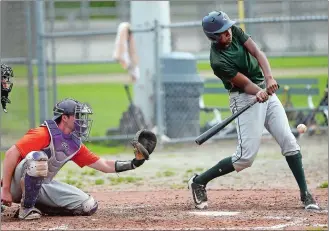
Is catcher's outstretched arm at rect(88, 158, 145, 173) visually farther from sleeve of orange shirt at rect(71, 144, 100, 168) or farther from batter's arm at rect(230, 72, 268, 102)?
batter's arm at rect(230, 72, 268, 102)

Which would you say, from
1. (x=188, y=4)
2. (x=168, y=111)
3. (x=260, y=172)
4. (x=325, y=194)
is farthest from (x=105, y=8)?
(x=325, y=194)

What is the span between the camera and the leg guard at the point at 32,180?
6805mm

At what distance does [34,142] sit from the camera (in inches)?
277

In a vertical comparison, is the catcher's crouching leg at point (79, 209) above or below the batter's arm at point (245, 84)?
below

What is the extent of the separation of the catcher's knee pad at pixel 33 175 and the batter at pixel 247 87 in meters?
1.70

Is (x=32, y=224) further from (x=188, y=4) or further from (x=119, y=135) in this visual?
(x=188, y=4)

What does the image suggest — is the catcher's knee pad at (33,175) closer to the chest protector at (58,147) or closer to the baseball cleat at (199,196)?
the chest protector at (58,147)

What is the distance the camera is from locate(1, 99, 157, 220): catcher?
696cm

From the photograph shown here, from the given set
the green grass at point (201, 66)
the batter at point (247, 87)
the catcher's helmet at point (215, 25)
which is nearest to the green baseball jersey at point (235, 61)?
the batter at point (247, 87)

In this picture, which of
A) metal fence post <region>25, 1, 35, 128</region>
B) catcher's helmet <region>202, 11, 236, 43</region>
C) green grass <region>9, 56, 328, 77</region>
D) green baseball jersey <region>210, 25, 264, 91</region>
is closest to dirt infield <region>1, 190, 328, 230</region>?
green baseball jersey <region>210, 25, 264, 91</region>

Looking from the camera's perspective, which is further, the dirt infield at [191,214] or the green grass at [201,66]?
the green grass at [201,66]

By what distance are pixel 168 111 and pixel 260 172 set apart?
3.28 metres

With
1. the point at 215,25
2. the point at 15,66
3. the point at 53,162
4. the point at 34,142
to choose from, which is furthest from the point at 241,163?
the point at 15,66

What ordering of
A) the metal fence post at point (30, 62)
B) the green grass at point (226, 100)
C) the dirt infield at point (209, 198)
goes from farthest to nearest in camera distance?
1. the green grass at point (226, 100)
2. the metal fence post at point (30, 62)
3. the dirt infield at point (209, 198)
